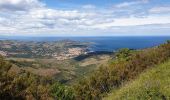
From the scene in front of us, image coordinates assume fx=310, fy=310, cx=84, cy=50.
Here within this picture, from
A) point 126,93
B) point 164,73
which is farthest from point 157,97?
point 164,73

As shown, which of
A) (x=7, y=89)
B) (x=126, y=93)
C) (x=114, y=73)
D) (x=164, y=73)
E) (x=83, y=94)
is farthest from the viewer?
(x=83, y=94)

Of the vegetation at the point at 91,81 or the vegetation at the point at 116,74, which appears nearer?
the vegetation at the point at 91,81

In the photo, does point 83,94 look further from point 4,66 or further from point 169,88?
point 169,88

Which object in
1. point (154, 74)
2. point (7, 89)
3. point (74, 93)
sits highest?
point (154, 74)

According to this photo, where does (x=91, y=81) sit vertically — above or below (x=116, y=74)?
below

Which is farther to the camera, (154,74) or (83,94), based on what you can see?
(83,94)

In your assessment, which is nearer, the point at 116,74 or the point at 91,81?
the point at 116,74

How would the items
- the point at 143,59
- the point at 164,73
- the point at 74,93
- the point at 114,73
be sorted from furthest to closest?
the point at 74,93 < the point at 114,73 < the point at 143,59 < the point at 164,73

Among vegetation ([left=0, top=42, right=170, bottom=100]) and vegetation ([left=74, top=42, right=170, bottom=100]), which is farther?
vegetation ([left=74, top=42, right=170, bottom=100])
